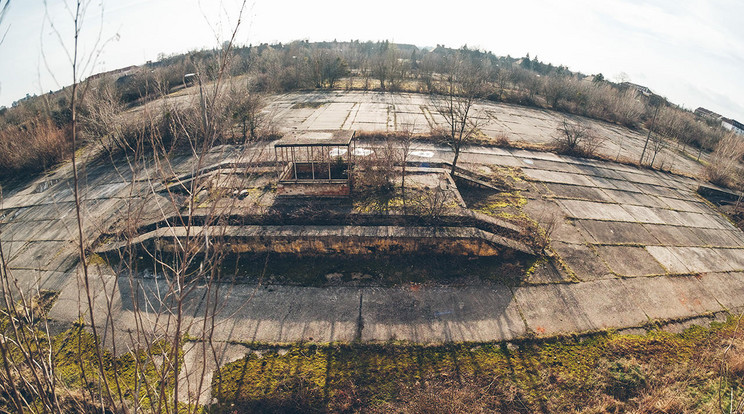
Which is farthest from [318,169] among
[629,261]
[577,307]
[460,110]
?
[629,261]

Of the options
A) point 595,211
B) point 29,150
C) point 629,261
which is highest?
point 29,150

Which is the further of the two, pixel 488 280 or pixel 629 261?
pixel 629 261

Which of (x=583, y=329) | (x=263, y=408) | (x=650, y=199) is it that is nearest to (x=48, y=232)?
(x=263, y=408)

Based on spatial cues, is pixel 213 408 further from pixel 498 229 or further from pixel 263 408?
pixel 498 229

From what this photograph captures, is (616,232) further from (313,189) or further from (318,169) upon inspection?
(318,169)

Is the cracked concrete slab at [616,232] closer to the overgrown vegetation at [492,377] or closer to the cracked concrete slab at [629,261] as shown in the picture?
the cracked concrete slab at [629,261]

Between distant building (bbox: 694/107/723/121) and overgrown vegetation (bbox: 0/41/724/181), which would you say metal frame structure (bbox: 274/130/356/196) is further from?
distant building (bbox: 694/107/723/121)

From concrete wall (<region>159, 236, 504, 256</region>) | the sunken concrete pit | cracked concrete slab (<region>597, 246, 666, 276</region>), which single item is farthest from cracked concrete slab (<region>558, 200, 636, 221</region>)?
concrete wall (<region>159, 236, 504, 256</region>)

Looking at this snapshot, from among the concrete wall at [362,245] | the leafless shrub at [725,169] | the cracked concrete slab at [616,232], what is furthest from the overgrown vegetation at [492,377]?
the leafless shrub at [725,169]

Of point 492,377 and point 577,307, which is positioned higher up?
point 577,307
